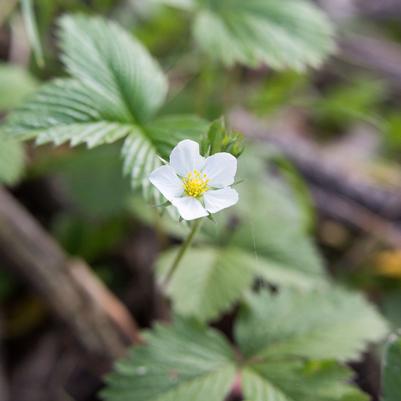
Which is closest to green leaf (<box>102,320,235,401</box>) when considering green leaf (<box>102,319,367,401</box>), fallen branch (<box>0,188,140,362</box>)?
green leaf (<box>102,319,367,401</box>)

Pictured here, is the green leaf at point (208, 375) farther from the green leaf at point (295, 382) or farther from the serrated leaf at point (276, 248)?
the serrated leaf at point (276, 248)

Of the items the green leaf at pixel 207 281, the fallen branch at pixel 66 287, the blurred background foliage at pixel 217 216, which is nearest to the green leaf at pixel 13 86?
the blurred background foliage at pixel 217 216

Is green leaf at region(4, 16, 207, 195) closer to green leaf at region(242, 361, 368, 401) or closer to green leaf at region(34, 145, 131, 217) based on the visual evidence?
green leaf at region(242, 361, 368, 401)

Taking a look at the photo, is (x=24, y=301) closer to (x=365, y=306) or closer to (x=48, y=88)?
(x=48, y=88)

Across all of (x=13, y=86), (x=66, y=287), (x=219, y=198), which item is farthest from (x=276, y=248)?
(x=13, y=86)

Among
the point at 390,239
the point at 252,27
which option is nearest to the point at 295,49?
the point at 252,27
